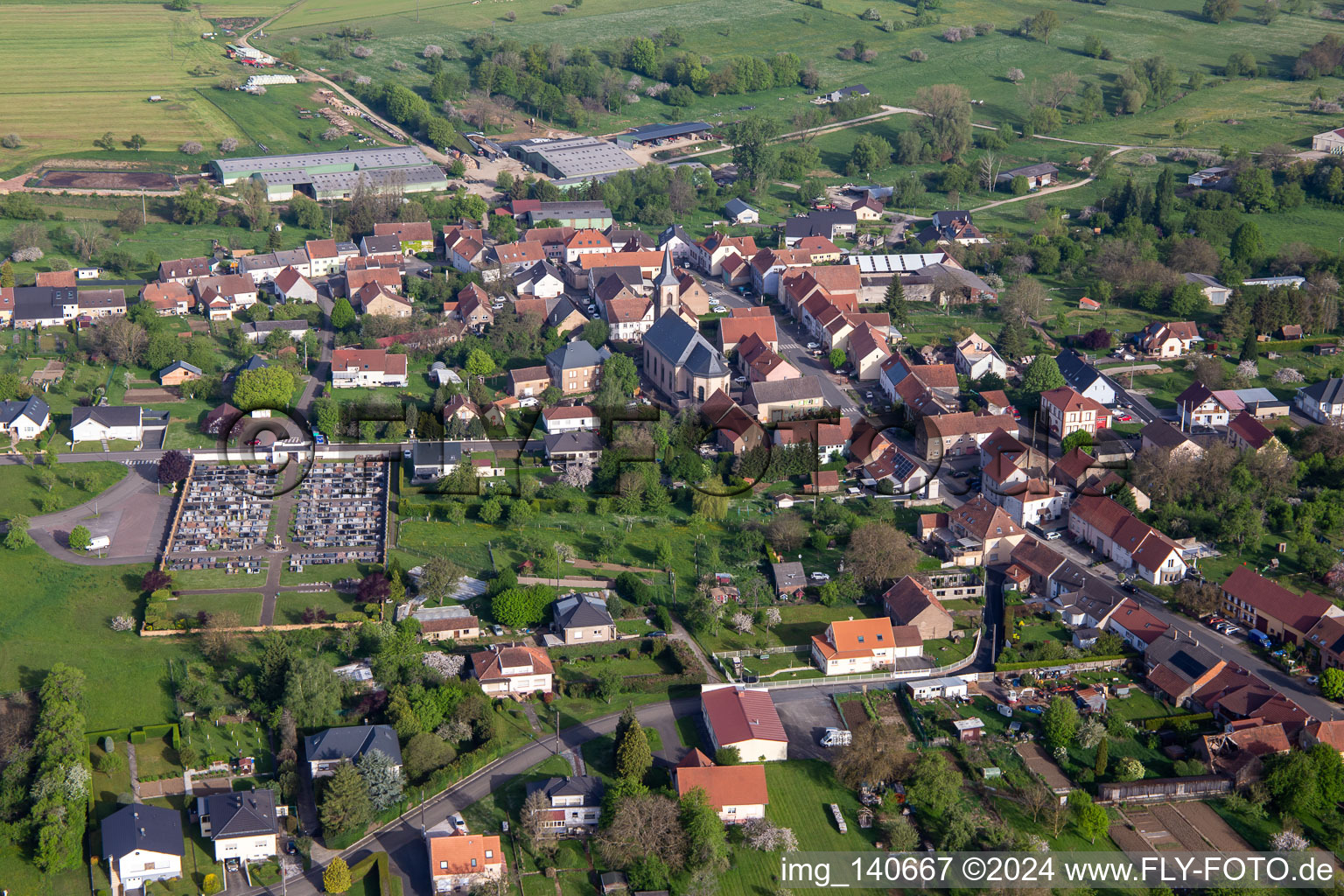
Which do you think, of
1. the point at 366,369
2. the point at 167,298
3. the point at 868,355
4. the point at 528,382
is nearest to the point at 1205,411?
the point at 868,355

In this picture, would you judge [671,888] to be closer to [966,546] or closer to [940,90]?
[966,546]

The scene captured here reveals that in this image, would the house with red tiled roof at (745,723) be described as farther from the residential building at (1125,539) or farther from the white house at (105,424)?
the white house at (105,424)

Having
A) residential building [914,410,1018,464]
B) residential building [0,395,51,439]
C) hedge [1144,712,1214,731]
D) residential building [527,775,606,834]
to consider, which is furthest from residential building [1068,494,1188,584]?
residential building [0,395,51,439]

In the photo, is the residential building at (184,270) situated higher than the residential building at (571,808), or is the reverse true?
the residential building at (184,270)

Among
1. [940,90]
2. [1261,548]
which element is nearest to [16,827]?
[1261,548]

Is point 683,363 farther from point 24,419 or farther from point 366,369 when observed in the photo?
point 24,419

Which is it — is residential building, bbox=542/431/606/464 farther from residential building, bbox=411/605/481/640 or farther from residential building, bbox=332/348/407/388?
residential building, bbox=332/348/407/388

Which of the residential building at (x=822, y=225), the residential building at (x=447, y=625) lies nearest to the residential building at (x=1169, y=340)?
the residential building at (x=822, y=225)
